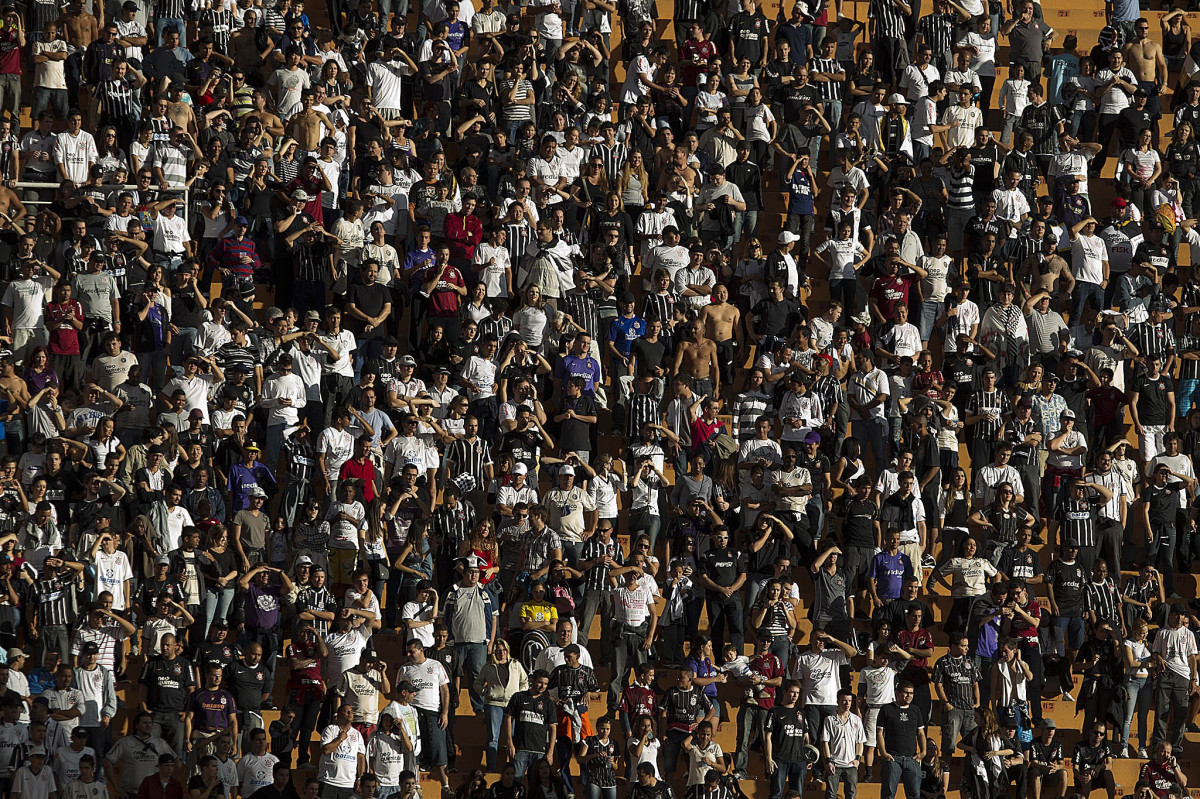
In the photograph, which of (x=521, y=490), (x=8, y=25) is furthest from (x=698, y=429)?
(x=8, y=25)

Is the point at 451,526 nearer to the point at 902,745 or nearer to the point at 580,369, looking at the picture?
the point at 580,369

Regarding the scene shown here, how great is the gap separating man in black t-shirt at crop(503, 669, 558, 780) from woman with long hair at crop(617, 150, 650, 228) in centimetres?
604

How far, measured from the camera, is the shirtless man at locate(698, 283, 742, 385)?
23109 mm

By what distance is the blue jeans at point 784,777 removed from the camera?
20375mm

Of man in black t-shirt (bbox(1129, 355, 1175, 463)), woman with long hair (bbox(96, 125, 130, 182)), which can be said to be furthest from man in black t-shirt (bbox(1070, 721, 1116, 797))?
woman with long hair (bbox(96, 125, 130, 182))

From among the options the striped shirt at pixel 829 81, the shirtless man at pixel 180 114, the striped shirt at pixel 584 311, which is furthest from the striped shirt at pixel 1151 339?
the shirtless man at pixel 180 114

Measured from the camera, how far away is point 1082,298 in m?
24.1

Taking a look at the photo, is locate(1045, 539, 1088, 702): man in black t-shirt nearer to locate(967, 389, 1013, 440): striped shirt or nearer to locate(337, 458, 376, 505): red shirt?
locate(967, 389, 1013, 440): striped shirt

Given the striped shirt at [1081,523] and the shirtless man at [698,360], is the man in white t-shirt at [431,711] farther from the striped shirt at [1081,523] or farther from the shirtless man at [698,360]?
the striped shirt at [1081,523]

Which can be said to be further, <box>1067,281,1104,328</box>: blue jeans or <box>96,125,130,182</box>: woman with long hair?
<box>1067,281,1104,328</box>: blue jeans

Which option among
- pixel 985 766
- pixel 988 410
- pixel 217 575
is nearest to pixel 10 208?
pixel 217 575

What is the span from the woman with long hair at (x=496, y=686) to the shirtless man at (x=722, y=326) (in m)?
4.31

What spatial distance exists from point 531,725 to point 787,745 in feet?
7.76

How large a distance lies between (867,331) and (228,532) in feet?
23.5
